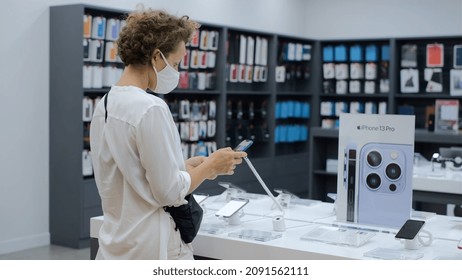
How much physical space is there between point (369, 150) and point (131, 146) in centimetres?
124

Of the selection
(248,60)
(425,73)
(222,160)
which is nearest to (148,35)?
(222,160)

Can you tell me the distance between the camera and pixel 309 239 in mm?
2629

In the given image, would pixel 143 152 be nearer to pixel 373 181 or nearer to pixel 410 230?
pixel 410 230

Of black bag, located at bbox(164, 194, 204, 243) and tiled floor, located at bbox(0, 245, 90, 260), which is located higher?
black bag, located at bbox(164, 194, 204, 243)

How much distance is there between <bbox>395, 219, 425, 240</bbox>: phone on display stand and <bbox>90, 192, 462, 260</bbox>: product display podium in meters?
0.06

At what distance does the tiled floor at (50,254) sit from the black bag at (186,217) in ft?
11.2

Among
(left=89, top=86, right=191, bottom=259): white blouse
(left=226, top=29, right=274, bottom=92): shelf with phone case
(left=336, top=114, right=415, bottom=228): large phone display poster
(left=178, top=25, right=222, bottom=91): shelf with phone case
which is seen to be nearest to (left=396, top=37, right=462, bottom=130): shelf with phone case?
(left=226, top=29, right=274, bottom=92): shelf with phone case

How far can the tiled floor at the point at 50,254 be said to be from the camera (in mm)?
5488

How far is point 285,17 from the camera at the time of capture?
942cm

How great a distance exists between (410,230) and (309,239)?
15.2 inches

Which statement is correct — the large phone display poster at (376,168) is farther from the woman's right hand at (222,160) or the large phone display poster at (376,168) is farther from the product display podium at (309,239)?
the woman's right hand at (222,160)

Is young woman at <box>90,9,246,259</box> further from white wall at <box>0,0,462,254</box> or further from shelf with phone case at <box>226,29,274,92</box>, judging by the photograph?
shelf with phone case at <box>226,29,274,92</box>

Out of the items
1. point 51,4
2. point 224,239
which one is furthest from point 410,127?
point 51,4

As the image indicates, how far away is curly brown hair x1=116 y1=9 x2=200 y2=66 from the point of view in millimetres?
2168
